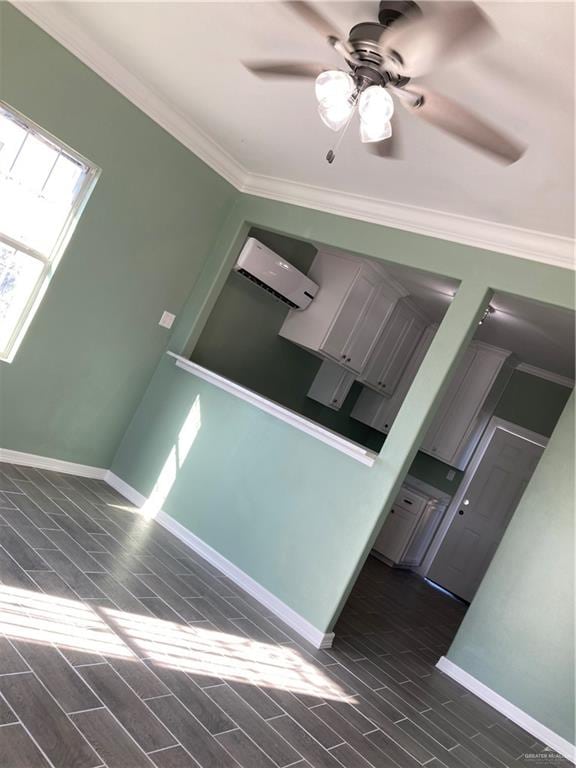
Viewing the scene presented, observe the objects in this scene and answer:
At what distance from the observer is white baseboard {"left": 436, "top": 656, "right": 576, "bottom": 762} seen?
11.3ft

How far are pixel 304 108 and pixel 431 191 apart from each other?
832 millimetres

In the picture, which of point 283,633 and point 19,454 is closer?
point 283,633

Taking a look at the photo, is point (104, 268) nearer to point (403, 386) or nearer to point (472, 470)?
point (403, 386)

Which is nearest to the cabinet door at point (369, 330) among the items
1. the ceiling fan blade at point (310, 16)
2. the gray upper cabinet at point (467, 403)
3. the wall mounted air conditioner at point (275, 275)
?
the wall mounted air conditioner at point (275, 275)

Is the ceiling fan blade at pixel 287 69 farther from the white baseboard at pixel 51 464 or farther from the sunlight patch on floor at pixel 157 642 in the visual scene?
the white baseboard at pixel 51 464

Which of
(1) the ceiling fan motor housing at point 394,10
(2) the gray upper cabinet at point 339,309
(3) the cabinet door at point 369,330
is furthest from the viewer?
(3) the cabinet door at point 369,330

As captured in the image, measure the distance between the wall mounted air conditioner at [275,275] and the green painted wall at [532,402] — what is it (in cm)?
252

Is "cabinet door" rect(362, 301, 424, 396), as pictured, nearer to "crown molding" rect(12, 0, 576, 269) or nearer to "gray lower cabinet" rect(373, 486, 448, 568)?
"gray lower cabinet" rect(373, 486, 448, 568)

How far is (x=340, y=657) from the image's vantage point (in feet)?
11.8

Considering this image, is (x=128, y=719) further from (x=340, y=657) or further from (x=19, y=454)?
(x=19, y=454)

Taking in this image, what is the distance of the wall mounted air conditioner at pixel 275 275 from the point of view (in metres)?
4.75

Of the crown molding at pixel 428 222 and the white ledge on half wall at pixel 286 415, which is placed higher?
the crown molding at pixel 428 222

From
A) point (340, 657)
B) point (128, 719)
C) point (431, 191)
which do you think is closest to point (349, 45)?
point (431, 191)

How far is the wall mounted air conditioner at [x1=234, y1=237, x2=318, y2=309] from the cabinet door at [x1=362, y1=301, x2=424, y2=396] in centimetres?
103
